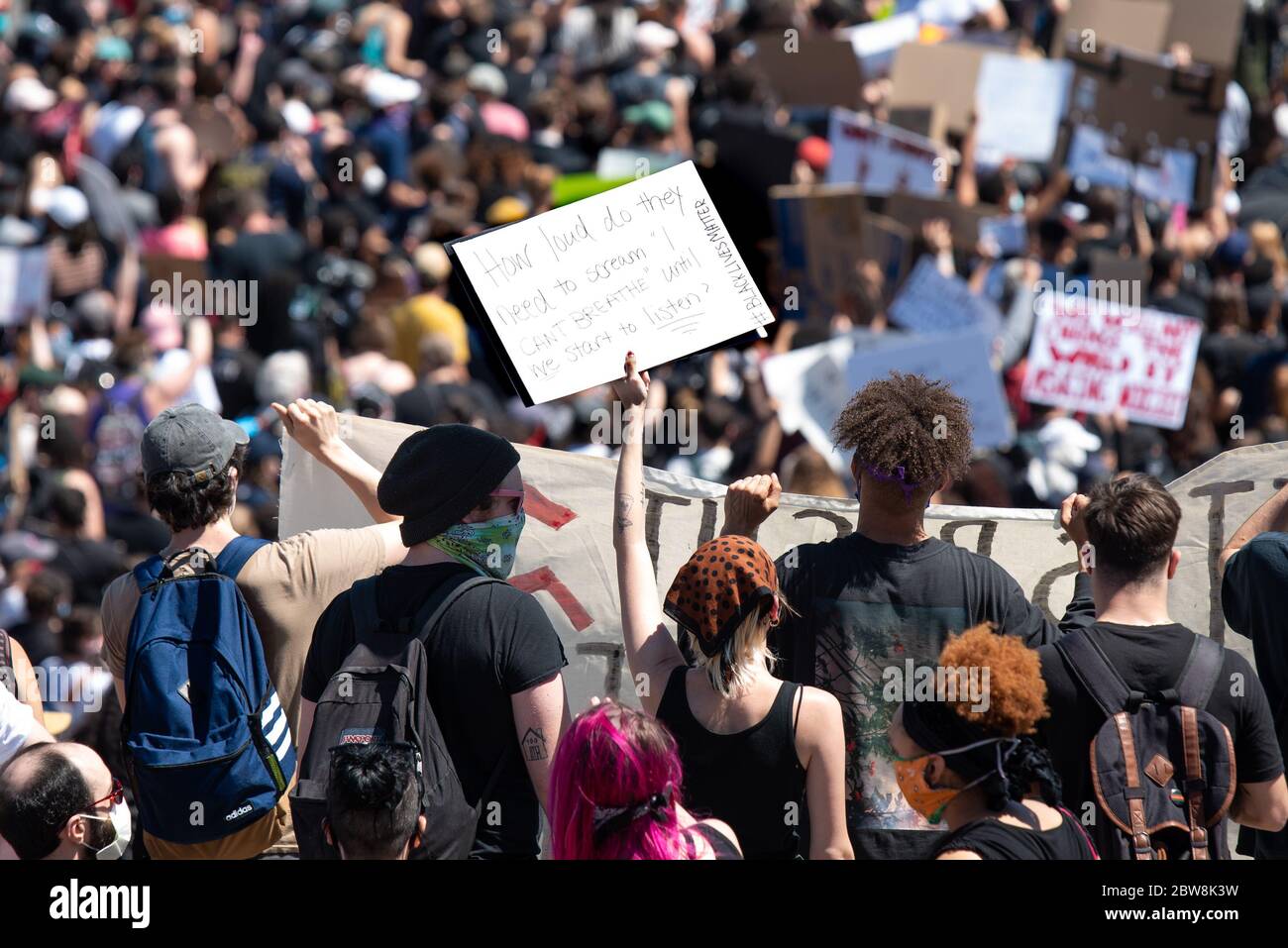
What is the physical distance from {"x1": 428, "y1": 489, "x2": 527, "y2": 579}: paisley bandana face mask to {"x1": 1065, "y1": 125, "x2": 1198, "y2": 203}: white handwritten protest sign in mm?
7279

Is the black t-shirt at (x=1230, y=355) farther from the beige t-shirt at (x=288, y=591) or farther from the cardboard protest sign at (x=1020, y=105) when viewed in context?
the beige t-shirt at (x=288, y=591)

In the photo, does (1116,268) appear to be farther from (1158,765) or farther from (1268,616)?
(1158,765)

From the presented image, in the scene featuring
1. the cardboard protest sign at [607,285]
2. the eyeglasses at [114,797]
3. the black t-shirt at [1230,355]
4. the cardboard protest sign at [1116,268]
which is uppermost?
the cardboard protest sign at [1116,268]

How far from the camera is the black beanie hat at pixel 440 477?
3564mm

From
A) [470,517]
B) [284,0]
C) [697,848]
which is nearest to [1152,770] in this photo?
[697,848]

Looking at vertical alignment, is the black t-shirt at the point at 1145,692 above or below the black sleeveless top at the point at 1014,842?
above

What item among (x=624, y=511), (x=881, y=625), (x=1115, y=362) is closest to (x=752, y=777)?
(x=881, y=625)

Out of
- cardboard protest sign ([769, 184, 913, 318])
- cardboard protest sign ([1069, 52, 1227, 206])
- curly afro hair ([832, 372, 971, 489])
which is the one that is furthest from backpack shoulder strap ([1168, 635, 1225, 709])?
cardboard protest sign ([1069, 52, 1227, 206])

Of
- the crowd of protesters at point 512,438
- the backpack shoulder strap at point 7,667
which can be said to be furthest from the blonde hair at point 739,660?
the backpack shoulder strap at point 7,667

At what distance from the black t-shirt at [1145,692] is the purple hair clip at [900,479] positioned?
0.45m

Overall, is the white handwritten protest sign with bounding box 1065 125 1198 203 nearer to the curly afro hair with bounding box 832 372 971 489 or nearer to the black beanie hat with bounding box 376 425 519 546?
the curly afro hair with bounding box 832 372 971 489

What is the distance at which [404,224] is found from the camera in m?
10.9

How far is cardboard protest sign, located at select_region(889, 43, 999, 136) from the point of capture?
1017cm

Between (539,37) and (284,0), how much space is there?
261 cm
